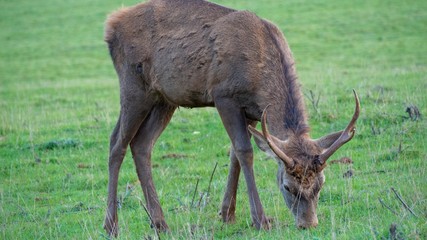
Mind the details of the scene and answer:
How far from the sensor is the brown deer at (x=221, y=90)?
6.91 m

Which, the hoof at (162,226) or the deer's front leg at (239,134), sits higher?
the deer's front leg at (239,134)

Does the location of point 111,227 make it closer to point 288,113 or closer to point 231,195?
point 231,195

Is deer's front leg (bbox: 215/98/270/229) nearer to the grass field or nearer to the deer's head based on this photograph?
the grass field

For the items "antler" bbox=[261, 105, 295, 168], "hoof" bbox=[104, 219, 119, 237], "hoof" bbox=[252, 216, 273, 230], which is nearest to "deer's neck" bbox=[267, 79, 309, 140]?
"antler" bbox=[261, 105, 295, 168]

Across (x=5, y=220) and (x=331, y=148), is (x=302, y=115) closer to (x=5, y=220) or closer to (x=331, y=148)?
(x=331, y=148)

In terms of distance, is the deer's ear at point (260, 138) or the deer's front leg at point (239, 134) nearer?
the deer's ear at point (260, 138)

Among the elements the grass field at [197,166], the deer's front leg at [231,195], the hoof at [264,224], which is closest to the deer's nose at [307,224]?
the grass field at [197,166]

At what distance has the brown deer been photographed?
6.91 meters

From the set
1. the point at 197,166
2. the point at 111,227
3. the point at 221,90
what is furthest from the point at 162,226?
the point at 197,166

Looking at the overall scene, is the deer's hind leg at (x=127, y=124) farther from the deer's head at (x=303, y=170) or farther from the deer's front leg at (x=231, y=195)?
the deer's head at (x=303, y=170)

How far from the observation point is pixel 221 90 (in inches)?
303

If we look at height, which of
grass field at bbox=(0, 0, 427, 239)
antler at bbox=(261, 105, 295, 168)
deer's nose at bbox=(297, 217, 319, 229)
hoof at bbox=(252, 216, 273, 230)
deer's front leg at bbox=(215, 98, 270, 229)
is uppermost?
antler at bbox=(261, 105, 295, 168)

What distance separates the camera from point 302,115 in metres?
7.39

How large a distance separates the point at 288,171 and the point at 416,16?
26.4m
